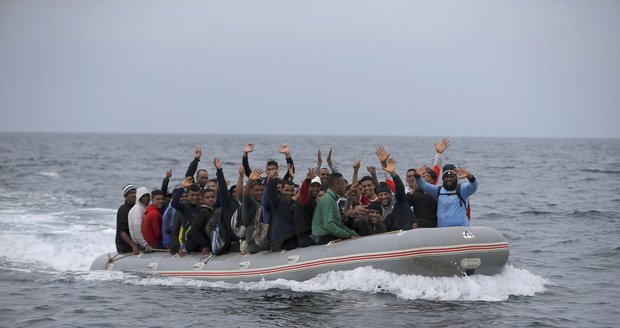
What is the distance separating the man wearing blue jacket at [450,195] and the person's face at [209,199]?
10.5ft

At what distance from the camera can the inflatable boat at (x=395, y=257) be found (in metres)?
11.8

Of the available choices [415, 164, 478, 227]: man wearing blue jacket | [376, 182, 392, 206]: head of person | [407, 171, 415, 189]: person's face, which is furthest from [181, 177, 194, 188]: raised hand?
[415, 164, 478, 227]: man wearing blue jacket

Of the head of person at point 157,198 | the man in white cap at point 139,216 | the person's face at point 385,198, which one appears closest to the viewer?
the person's face at point 385,198

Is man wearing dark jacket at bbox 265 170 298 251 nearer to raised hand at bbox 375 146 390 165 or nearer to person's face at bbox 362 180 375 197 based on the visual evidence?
person's face at bbox 362 180 375 197

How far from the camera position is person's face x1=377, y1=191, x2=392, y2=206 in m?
12.7

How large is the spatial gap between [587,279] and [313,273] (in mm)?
5117

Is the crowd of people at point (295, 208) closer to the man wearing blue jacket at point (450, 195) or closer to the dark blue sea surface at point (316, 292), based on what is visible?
the man wearing blue jacket at point (450, 195)

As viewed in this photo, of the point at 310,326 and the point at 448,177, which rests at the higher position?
the point at 448,177

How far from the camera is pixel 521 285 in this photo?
12773 millimetres

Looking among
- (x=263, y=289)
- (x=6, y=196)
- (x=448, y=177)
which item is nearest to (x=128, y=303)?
(x=263, y=289)

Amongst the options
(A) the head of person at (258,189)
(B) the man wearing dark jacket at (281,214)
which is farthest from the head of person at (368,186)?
(A) the head of person at (258,189)

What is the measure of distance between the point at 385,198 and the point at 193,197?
3014 mm

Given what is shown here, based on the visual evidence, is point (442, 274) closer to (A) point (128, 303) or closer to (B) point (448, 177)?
(B) point (448, 177)

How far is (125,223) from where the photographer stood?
49.0 ft
